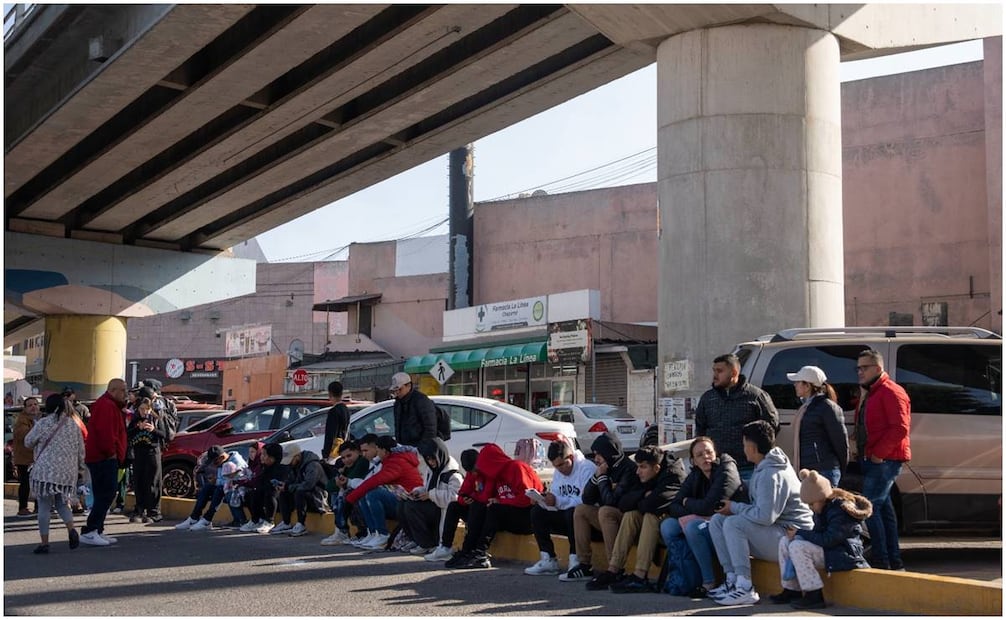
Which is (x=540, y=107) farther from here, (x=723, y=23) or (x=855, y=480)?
(x=855, y=480)

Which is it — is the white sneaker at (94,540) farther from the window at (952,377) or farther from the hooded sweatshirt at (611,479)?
the window at (952,377)

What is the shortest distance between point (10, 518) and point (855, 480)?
42.2 feet

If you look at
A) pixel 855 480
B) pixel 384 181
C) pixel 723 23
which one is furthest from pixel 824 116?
pixel 384 181

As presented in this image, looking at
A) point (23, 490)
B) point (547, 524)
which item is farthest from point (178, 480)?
point (547, 524)

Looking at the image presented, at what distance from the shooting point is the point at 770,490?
9195mm

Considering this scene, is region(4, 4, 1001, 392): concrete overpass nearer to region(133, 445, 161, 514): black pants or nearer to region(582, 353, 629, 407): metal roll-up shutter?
region(133, 445, 161, 514): black pants

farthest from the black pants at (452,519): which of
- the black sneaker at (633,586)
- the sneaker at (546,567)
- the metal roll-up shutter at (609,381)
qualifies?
the metal roll-up shutter at (609,381)

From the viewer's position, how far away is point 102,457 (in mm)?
13773

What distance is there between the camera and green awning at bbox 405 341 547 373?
1633 inches

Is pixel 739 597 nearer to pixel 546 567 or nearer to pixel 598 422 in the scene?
pixel 546 567

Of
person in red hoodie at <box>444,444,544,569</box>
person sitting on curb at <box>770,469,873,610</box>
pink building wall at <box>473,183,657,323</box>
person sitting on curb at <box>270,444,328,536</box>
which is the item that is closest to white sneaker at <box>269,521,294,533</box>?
person sitting on curb at <box>270,444,328,536</box>

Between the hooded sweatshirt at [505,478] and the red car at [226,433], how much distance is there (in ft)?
26.8

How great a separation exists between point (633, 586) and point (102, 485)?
6552 millimetres

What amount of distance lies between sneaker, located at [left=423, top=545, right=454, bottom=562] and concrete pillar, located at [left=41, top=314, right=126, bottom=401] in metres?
26.8
